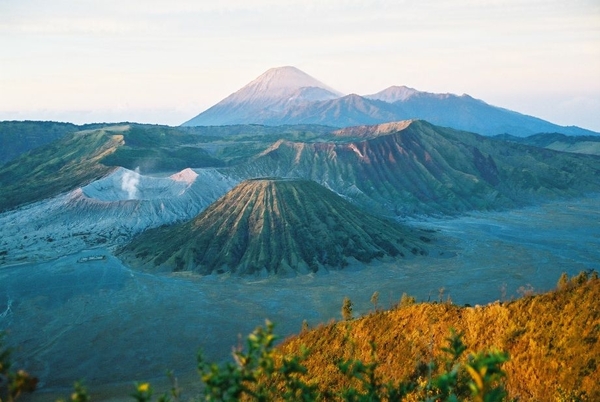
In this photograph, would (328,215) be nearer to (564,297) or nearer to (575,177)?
(564,297)

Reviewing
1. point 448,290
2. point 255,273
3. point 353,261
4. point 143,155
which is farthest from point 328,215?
point 143,155

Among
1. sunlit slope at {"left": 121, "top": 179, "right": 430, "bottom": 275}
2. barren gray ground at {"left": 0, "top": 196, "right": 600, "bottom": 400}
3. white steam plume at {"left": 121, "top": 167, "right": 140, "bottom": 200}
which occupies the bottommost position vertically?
barren gray ground at {"left": 0, "top": 196, "right": 600, "bottom": 400}

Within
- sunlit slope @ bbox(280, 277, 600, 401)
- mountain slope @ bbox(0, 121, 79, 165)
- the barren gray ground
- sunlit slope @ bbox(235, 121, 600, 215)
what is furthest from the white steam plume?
mountain slope @ bbox(0, 121, 79, 165)

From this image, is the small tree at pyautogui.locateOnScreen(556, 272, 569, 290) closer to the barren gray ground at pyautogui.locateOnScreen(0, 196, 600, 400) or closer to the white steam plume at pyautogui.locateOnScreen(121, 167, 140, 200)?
the barren gray ground at pyautogui.locateOnScreen(0, 196, 600, 400)

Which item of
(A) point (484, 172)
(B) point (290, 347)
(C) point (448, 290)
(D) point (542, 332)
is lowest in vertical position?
(C) point (448, 290)

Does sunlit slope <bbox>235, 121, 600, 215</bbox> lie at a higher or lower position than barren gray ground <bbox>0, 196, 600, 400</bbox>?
higher

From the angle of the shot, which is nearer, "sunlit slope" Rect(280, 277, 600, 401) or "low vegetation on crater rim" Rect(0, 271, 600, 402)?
"low vegetation on crater rim" Rect(0, 271, 600, 402)

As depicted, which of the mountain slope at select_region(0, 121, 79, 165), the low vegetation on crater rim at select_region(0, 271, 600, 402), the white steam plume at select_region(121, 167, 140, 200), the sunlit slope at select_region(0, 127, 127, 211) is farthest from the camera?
the mountain slope at select_region(0, 121, 79, 165)
